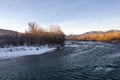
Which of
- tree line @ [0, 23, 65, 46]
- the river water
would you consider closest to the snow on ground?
the river water

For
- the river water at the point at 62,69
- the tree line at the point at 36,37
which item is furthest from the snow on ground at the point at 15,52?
the tree line at the point at 36,37

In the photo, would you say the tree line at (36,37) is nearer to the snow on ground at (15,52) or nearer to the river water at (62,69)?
the snow on ground at (15,52)

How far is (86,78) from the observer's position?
51.6 feet

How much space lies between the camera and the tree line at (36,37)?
62384 millimetres

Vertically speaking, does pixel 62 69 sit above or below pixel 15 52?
below

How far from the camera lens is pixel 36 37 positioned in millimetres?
64875

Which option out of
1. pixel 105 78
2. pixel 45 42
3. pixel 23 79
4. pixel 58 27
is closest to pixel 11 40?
pixel 45 42

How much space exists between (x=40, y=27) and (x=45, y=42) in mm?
12933

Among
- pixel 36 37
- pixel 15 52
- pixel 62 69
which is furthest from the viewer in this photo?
pixel 36 37

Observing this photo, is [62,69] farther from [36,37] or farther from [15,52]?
[36,37]

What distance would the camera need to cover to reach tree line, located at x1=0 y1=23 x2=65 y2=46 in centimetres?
6238

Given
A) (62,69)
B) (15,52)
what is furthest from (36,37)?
(62,69)

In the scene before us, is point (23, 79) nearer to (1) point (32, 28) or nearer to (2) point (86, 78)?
(2) point (86, 78)

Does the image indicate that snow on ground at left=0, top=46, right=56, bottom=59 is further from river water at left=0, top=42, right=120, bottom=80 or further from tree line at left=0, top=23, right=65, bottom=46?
tree line at left=0, top=23, right=65, bottom=46
